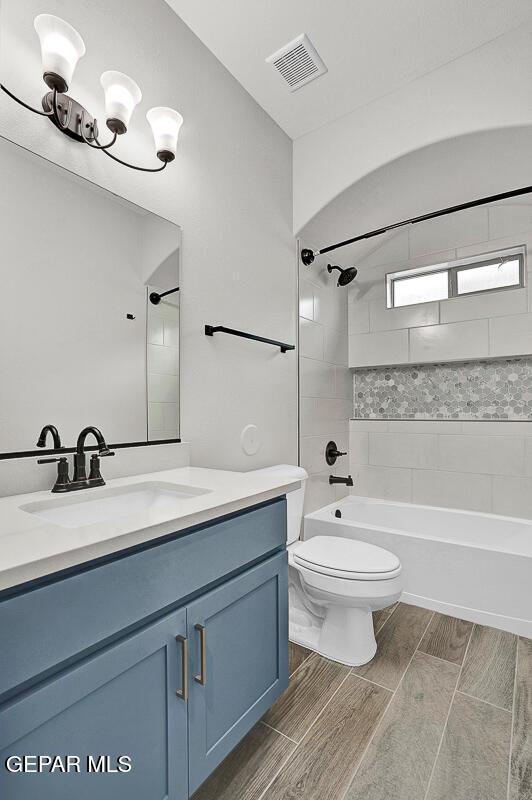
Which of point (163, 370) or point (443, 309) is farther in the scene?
point (443, 309)

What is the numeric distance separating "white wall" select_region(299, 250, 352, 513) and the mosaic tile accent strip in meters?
0.20

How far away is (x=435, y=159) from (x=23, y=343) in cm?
214

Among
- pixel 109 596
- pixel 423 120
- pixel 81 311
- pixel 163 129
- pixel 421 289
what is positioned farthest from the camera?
pixel 421 289

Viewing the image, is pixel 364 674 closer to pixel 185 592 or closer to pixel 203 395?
pixel 185 592

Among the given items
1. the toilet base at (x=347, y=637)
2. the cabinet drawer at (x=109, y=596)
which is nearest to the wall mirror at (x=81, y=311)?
the cabinet drawer at (x=109, y=596)

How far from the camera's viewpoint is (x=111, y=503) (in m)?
1.24

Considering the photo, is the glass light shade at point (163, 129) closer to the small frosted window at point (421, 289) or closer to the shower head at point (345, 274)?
the shower head at point (345, 274)

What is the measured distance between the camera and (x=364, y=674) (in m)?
1.66

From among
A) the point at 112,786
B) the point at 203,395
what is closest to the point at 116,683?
the point at 112,786

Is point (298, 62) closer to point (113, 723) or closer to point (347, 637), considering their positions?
point (113, 723)

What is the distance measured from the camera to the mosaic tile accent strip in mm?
2582

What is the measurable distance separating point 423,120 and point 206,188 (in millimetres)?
1158

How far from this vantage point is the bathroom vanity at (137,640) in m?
0.67

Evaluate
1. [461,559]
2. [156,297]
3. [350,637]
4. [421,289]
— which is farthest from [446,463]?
[156,297]
